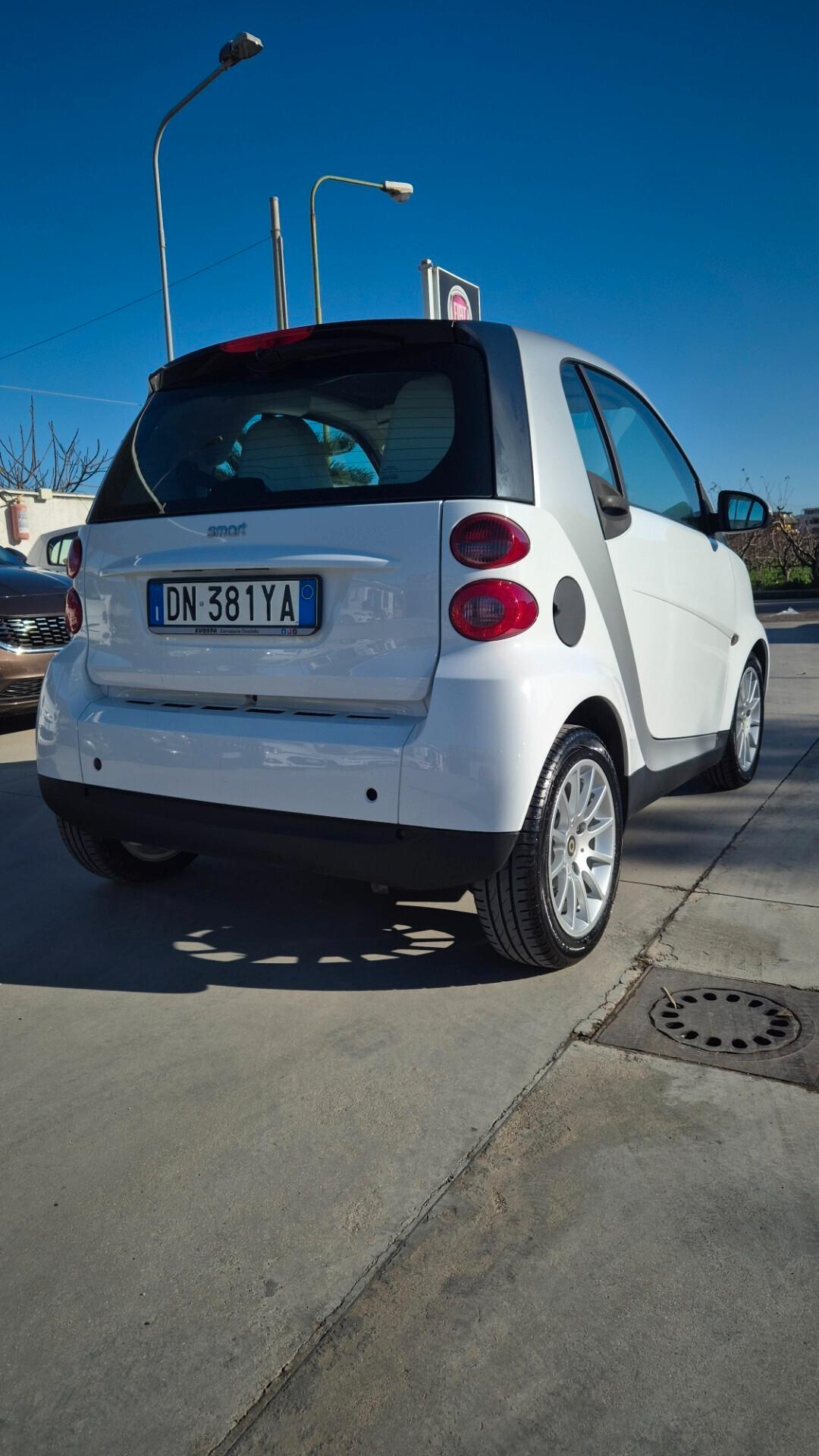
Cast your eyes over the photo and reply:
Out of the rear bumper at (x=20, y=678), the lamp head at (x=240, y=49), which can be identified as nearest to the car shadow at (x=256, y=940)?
the rear bumper at (x=20, y=678)

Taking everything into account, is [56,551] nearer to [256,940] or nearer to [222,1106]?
[256,940]

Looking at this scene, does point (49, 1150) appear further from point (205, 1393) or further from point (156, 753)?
point (156, 753)

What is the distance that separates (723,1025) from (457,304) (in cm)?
717

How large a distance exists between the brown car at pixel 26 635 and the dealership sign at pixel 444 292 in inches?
137

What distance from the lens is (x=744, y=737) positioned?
491 cm

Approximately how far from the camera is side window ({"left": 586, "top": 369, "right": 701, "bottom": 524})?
11.4ft

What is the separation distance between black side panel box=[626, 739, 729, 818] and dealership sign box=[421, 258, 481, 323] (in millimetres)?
4921

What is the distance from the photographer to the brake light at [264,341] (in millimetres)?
2881

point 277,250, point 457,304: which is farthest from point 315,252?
point 457,304

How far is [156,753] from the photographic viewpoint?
287 cm

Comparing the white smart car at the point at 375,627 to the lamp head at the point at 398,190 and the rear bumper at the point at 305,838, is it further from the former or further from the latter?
the lamp head at the point at 398,190

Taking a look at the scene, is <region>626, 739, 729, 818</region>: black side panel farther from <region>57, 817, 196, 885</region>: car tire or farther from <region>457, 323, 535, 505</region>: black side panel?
<region>57, 817, 196, 885</region>: car tire

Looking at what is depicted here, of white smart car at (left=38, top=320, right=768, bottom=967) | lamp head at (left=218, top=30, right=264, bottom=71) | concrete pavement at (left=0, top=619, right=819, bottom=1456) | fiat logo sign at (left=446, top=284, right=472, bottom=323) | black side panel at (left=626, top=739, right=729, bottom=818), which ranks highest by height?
lamp head at (left=218, top=30, right=264, bottom=71)

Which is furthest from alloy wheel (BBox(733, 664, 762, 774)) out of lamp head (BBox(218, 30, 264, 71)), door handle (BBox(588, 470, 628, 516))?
lamp head (BBox(218, 30, 264, 71))
